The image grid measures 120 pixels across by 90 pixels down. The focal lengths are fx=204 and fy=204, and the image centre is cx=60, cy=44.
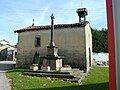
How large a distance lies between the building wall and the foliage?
12.1 m

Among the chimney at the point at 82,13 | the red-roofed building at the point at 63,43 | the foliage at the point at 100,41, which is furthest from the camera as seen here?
the foliage at the point at 100,41

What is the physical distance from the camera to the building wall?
21.0 m

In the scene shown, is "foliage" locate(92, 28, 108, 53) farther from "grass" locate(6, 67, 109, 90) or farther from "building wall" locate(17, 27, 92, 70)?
"grass" locate(6, 67, 109, 90)

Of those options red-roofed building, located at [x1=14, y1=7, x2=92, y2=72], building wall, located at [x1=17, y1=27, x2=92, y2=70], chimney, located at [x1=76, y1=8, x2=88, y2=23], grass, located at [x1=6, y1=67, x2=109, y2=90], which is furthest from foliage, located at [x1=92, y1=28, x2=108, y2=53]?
grass, located at [x1=6, y1=67, x2=109, y2=90]

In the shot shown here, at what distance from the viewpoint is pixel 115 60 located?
59.1 inches

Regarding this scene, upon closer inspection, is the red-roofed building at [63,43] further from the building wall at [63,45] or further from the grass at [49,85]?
the grass at [49,85]

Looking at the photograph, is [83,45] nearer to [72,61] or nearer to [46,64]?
[72,61]

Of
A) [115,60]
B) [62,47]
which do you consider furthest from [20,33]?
[115,60]

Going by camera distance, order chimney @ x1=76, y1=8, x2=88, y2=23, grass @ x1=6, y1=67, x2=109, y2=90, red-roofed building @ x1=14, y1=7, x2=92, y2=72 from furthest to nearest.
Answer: chimney @ x1=76, y1=8, x2=88, y2=23 < red-roofed building @ x1=14, y1=7, x2=92, y2=72 < grass @ x1=6, y1=67, x2=109, y2=90

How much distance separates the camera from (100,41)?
35188 mm

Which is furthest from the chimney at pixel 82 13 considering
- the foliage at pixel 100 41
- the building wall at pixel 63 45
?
the foliage at pixel 100 41

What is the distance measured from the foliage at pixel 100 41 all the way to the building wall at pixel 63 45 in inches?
475

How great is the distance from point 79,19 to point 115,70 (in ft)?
81.2

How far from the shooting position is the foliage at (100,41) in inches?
1345
